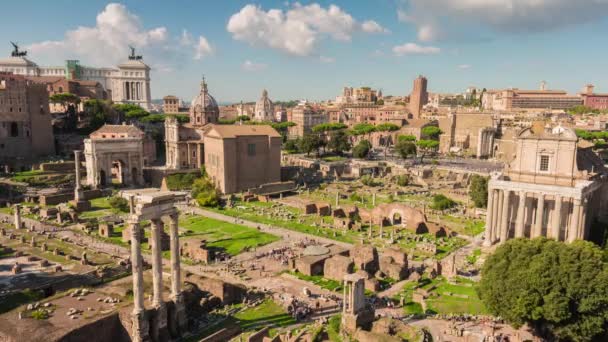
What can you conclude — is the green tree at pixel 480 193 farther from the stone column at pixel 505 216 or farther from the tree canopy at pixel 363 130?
the tree canopy at pixel 363 130

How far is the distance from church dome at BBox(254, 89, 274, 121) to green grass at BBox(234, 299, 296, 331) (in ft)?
397

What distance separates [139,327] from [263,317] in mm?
7162

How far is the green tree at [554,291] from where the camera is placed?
20.9m

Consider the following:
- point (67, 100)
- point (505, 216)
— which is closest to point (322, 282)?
point (505, 216)

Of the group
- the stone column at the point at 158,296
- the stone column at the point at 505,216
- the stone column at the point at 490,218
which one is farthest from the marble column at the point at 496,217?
the stone column at the point at 158,296

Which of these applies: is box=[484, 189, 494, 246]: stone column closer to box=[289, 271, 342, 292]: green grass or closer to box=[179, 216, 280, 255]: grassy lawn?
box=[289, 271, 342, 292]: green grass

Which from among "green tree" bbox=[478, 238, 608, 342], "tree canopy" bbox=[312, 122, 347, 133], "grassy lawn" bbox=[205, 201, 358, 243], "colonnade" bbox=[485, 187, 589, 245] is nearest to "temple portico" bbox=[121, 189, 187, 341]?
"green tree" bbox=[478, 238, 608, 342]

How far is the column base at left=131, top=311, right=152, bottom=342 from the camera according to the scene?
21.5 metres

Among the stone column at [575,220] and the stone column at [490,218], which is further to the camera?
the stone column at [490,218]

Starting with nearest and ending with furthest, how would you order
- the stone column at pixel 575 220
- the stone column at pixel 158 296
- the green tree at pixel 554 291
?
1. the green tree at pixel 554 291
2. the stone column at pixel 158 296
3. the stone column at pixel 575 220

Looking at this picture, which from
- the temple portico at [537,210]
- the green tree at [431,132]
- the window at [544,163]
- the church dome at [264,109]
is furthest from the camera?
the church dome at [264,109]

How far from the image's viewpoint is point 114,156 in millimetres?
66375

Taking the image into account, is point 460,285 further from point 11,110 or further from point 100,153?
point 11,110

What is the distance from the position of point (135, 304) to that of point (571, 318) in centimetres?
2088
